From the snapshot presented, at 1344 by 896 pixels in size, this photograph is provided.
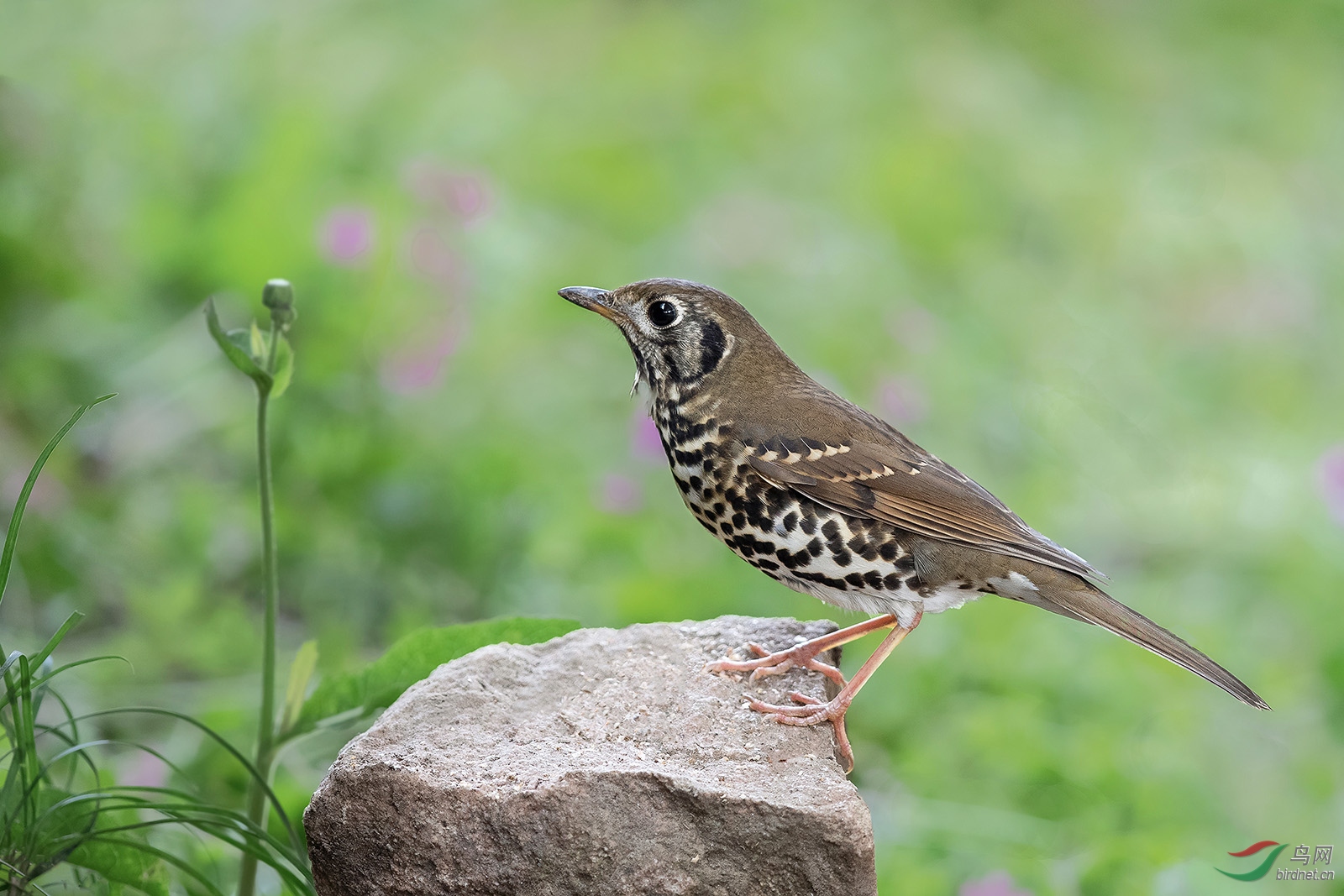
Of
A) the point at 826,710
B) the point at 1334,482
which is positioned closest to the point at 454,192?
the point at 826,710

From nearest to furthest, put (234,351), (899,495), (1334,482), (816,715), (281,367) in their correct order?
1. (234,351)
2. (281,367)
3. (816,715)
4. (899,495)
5. (1334,482)

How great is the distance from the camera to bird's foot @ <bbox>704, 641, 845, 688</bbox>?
3.37m

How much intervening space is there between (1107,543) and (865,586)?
342cm

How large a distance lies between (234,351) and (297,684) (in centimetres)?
80

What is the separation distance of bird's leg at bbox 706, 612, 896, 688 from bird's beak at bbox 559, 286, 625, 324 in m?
0.94

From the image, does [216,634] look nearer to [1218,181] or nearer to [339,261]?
[339,261]

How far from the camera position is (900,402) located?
5871 millimetres

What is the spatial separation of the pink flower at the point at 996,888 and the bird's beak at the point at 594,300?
190 cm

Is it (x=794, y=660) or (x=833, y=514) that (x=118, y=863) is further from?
(x=833, y=514)

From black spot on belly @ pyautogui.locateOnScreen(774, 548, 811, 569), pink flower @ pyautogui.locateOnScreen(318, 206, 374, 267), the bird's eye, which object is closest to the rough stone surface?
black spot on belly @ pyautogui.locateOnScreen(774, 548, 811, 569)

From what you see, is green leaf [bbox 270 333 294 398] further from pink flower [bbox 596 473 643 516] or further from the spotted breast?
pink flower [bbox 596 473 643 516]

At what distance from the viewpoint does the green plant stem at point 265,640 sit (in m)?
3.01

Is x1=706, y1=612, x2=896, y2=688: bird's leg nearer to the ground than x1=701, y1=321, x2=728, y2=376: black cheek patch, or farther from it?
nearer to the ground

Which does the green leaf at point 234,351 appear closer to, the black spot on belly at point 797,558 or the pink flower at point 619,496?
the black spot on belly at point 797,558
